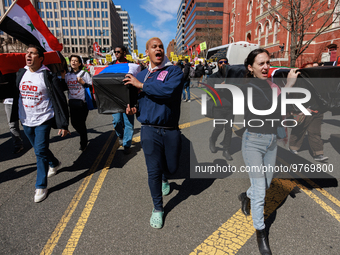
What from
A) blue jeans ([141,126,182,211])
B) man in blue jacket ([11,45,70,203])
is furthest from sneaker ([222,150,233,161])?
man in blue jacket ([11,45,70,203])

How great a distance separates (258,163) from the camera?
235 centimetres

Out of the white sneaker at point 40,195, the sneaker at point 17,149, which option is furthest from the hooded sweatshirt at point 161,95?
the sneaker at point 17,149

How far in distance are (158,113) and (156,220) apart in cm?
127

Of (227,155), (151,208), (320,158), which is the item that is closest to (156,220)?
(151,208)

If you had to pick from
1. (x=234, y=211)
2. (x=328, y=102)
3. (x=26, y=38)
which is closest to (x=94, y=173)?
(x=234, y=211)

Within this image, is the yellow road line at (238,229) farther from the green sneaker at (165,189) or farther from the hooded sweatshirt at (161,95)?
the hooded sweatshirt at (161,95)

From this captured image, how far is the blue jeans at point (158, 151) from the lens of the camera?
99.8 inches

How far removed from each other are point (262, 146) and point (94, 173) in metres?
3.03

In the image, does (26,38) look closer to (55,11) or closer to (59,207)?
(59,207)

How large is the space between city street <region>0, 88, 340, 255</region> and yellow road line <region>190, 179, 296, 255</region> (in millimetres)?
11

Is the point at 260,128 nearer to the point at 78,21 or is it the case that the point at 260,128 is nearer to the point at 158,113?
the point at 158,113

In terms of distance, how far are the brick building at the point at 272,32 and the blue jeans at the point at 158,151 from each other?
12.8m

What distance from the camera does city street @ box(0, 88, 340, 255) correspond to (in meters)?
2.33

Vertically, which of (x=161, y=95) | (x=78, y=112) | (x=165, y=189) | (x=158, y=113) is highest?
(x=161, y=95)
